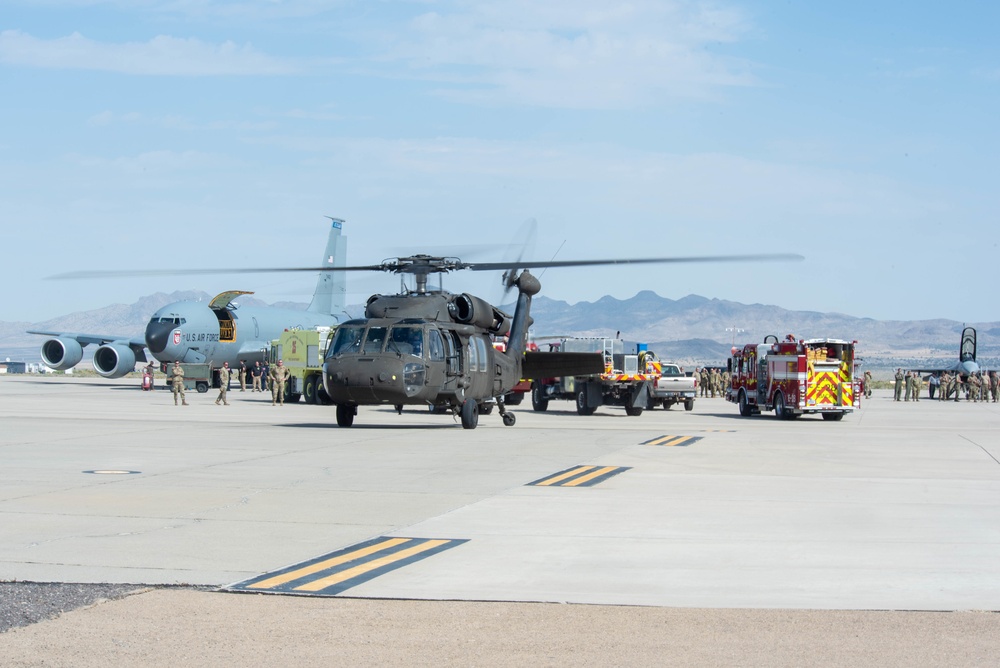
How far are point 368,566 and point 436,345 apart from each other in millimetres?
15581

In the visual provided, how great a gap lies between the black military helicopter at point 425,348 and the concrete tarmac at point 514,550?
122 inches

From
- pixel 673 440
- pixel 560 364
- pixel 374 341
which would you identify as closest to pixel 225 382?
pixel 560 364

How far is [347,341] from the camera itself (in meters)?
24.5

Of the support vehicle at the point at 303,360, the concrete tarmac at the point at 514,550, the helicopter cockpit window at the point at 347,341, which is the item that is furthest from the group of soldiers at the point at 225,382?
the concrete tarmac at the point at 514,550

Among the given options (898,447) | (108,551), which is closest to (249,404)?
(898,447)

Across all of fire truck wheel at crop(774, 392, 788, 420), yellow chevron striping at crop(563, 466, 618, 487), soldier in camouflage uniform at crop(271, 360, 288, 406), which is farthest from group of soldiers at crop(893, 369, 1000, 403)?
yellow chevron striping at crop(563, 466, 618, 487)

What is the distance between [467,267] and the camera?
25484mm

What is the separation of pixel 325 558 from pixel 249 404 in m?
32.1

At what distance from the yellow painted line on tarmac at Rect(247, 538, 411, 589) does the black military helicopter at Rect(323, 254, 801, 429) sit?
1341cm

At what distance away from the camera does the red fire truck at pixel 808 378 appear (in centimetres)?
3172

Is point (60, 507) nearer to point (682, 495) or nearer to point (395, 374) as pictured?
point (682, 495)

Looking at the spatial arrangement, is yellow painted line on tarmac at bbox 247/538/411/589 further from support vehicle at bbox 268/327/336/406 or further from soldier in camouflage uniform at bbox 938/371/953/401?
soldier in camouflage uniform at bbox 938/371/953/401

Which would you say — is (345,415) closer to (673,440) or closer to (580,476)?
(673,440)

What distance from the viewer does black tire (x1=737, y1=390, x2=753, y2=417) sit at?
34969mm
